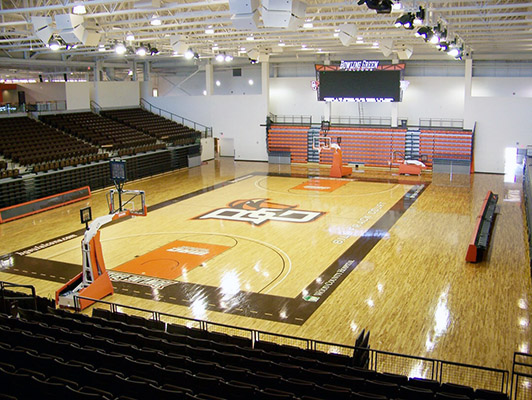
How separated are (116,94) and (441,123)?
68.2ft

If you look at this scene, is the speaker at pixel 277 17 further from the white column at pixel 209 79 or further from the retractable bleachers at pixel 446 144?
the white column at pixel 209 79

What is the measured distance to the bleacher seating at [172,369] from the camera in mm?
6453

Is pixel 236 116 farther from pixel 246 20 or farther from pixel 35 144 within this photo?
pixel 246 20

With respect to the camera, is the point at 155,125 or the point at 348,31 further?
the point at 155,125

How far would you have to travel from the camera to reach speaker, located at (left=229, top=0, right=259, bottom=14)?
13.0m

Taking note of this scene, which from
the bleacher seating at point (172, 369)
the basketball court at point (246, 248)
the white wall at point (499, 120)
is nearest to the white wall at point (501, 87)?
the white wall at point (499, 120)

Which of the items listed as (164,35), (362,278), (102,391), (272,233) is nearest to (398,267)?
(362,278)

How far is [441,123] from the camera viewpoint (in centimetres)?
3238

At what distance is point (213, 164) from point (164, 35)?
12.0 meters

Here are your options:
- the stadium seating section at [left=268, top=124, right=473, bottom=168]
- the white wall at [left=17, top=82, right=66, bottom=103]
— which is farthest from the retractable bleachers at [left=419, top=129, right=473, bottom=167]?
the white wall at [left=17, top=82, right=66, bottom=103]

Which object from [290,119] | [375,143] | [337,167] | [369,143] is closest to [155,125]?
[290,119]

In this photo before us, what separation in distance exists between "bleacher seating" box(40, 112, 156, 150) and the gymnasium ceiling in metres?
3.75

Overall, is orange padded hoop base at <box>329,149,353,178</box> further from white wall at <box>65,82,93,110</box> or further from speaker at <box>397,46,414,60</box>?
white wall at <box>65,82,93,110</box>

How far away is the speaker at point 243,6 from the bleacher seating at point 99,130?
18003 millimetres
